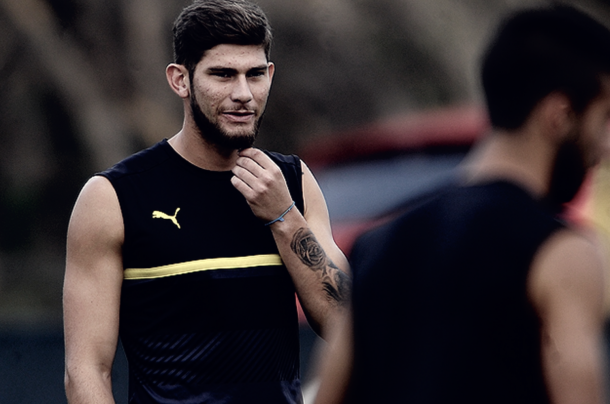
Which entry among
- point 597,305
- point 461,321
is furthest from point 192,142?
point 597,305

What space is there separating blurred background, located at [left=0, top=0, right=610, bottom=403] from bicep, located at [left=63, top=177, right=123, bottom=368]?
816 centimetres

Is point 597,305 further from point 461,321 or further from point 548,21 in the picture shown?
point 548,21

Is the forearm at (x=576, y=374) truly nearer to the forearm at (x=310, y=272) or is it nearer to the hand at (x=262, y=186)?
the forearm at (x=310, y=272)

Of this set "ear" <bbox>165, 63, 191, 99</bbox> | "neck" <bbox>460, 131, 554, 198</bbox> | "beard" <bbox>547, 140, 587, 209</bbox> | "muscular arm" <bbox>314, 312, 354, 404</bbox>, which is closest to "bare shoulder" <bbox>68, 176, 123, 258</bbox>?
"ear" <bbox>165, 63, 191, 99</bbox>

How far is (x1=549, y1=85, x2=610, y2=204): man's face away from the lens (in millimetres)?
1685

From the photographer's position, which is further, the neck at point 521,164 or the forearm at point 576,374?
the neck at point 521,164

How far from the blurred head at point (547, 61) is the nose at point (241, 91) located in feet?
3.77

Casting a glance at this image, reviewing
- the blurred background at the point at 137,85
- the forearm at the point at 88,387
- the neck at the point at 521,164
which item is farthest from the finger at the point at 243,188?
the blurred background at the point at 137,85

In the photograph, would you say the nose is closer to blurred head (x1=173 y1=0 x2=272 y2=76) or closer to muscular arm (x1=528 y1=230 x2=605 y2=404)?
blurred head (x1=173 y1=0 x2=272 y2=76)

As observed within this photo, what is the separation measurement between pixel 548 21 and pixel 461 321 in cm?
55

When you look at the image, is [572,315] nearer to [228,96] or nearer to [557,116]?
[557,116]

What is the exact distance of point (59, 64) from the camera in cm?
1308

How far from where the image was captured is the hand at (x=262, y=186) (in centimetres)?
272

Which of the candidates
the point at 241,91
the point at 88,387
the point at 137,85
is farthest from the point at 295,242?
the point at 137,85
